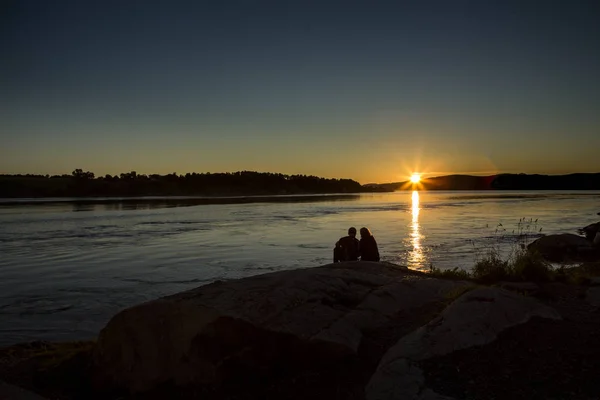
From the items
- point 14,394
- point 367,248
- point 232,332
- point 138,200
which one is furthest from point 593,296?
point 138,200

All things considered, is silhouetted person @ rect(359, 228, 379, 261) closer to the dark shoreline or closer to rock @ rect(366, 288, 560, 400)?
rock @ rect(366, 288, 560, 400)

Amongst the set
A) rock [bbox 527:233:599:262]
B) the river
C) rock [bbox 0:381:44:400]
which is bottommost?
the river

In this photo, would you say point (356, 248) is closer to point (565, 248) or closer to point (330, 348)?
point (330, 348)

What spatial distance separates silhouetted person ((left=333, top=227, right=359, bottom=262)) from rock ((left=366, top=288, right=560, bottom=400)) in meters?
5.89

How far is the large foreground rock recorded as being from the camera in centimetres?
607

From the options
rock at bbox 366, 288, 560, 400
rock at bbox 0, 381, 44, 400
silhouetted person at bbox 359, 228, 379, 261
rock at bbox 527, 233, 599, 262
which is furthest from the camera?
rock at bbox 527, 233, 599, 262

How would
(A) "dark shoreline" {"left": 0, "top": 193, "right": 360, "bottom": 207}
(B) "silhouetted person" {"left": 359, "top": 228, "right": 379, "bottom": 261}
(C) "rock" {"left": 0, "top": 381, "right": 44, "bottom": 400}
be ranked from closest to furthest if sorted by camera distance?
(C) "rock" {"left": 0, "top": 381, "right": 44, "bottom": 400}
(B) "silhouetted person" {"left": 359, "top": 228, "right": 379, "bottom": 261}
(A) "dark shoreline" {"left": 0, "top": 193, "right": 360, "bottom": 207}

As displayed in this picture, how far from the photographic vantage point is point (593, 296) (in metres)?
7.45

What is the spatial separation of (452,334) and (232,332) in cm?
271

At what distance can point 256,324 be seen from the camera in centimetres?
627

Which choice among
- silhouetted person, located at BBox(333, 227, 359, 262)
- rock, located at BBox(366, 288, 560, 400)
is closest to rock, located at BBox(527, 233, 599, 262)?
silhouetted person, located at BBox(333, 227, 359, 262)

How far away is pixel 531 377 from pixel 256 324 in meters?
3.20

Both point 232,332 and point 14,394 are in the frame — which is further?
point 232,332

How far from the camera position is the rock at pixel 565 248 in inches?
736
